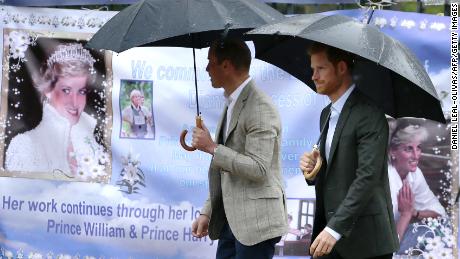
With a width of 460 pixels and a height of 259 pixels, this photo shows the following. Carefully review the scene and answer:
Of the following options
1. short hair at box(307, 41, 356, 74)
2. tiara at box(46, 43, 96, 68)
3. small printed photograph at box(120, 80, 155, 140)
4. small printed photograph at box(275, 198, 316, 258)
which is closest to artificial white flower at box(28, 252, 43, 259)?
small printed photograph at box(120, 80, 155, 140)

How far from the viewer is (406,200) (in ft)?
19.9

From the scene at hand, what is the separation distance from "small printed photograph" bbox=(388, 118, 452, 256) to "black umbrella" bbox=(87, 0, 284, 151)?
1964 millimetres

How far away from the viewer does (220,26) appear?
4.24m

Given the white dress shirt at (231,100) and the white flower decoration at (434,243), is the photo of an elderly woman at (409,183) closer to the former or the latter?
the white flower decoration at (434,243)

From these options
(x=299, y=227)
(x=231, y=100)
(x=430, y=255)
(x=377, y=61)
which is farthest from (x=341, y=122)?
(x=430, y=255)

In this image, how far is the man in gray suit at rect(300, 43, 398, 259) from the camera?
3623mm

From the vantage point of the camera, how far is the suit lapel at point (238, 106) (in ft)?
14.2

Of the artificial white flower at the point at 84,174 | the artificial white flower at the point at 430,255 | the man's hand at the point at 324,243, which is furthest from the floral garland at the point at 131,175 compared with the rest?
the man's hand at the point at 324,243

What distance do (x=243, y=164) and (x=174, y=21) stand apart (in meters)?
0.82

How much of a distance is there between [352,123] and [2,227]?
3.69 metres

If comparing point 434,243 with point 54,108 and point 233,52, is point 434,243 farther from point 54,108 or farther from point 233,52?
point 54,108

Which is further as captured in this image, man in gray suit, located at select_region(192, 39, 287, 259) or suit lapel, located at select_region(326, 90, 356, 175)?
man in gray suit, located at select_region(192, 39, 287, 259)

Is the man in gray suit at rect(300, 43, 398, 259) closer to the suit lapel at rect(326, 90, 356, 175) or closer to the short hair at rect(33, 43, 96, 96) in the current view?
the suit lapel at rect(326, 90, 356, 175)

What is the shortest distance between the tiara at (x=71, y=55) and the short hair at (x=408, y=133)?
2334 mm
